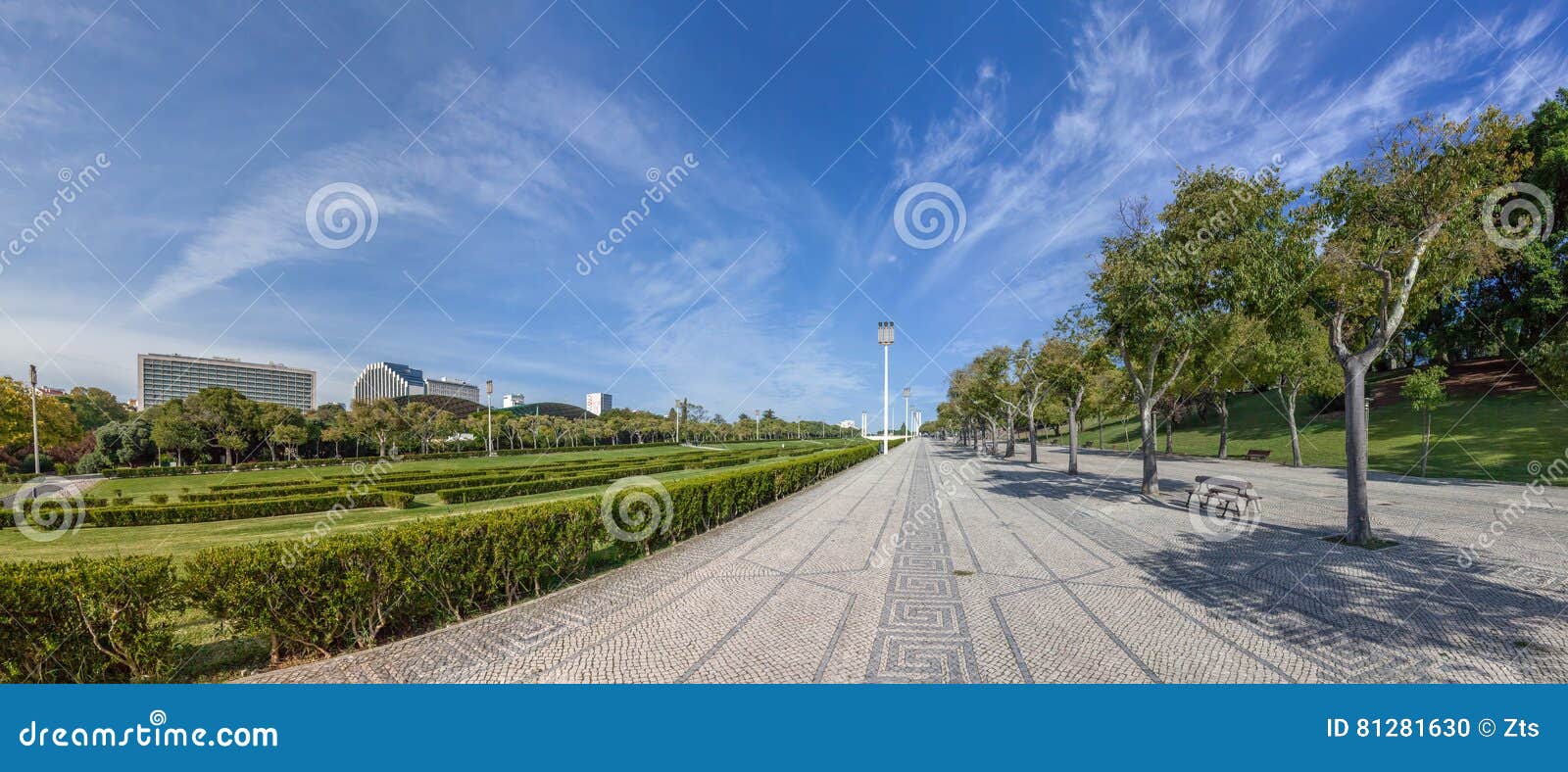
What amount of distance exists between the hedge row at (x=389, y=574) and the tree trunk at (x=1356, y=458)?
11.9 meters

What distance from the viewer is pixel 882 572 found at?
745 centimetres

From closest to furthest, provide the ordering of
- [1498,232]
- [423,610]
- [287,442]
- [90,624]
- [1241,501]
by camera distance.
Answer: [90,624] < [423,610] < [1498,232] < [1241,501] < [287,442]

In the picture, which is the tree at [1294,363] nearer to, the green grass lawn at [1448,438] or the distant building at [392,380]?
the green grass lawn at [1448,438]

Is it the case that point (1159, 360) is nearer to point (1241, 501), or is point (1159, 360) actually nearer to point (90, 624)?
point (1241, 501)

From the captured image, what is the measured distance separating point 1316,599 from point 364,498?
74.5 ft

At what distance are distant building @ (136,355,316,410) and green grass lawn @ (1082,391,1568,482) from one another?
6932cm

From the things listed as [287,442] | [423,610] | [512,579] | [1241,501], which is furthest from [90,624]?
[287,442]

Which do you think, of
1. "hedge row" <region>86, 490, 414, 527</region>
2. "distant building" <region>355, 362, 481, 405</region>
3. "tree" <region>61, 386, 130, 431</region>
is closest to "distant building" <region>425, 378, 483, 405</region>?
"distant building" <region>355, 362, 481, 405</region>

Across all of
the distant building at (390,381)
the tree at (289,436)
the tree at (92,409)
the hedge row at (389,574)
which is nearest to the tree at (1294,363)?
the hedge row at (389,574)

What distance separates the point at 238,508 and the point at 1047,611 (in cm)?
2087

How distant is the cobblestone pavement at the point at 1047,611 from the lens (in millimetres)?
4430

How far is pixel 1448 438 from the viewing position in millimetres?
24109

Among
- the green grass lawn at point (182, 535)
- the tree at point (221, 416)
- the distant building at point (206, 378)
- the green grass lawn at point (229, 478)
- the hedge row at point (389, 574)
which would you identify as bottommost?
the green grass lawn at point (229, 478)

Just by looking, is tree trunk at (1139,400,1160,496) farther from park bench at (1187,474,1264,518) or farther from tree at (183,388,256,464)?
tree at (183,388,256,464)
